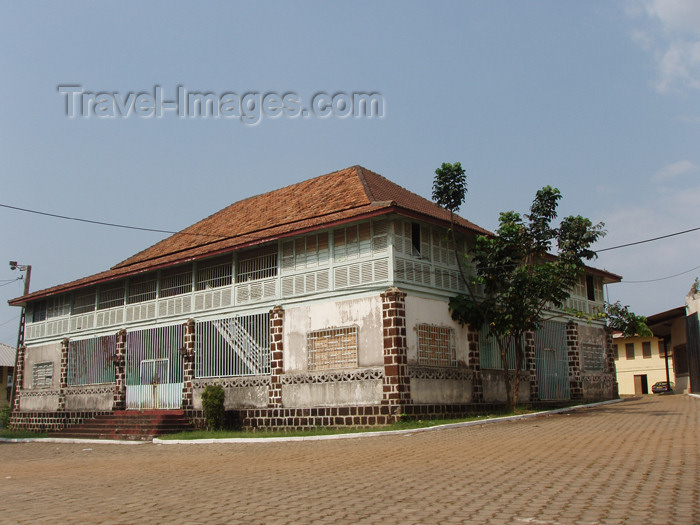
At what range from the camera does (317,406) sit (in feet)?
56.5

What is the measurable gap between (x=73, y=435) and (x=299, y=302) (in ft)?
29.1

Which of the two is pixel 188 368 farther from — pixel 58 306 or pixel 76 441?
pixel 58 306

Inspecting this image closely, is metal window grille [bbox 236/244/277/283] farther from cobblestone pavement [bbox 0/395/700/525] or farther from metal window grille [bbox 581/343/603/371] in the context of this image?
metal window grille [bbox 581/343/603/371]

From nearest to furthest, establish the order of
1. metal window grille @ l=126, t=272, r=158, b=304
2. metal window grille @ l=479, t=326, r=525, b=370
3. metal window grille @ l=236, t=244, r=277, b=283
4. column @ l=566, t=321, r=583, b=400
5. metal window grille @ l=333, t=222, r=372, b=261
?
metal window grille @ l=333, t=222, r=372, b=261 → metal window grille @ l=479, t=326, r=525, b=370 → metal window grille @ l=236, t=244, r=277, b=283 → metal window grille @ l=126, t=272, r=158, b=304 → column @ l=566, t=321, r=583, b=400

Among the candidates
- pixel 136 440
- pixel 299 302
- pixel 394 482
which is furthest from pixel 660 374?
pixel 394 482

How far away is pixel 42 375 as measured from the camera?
26766 millimetres

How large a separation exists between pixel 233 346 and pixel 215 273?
2.58 m

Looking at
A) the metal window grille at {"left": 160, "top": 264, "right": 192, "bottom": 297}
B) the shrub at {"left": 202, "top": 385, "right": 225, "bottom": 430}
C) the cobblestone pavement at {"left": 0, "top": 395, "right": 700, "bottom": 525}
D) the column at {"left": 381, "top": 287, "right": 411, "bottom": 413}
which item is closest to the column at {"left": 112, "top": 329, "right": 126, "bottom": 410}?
the metal window grille at {"left": 160, "top": 264, "right": 192, "bottom": 297}

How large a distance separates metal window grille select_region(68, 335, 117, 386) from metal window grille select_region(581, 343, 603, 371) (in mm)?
16782

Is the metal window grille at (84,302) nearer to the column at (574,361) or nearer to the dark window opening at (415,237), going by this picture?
the dark window opening at (415,237)

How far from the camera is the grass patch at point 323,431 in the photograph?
15.4 meters

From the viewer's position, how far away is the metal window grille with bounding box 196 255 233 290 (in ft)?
67.7

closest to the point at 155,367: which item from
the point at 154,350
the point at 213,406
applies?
the point at 154,350

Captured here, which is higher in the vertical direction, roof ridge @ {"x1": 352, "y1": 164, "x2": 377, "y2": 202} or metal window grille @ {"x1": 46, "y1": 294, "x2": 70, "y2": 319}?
roof ridge @ {"x1": 352, "y1": 164, "x2": 377, "y2": 202}
